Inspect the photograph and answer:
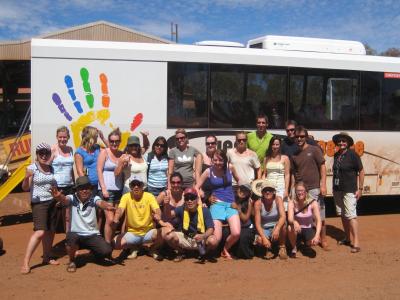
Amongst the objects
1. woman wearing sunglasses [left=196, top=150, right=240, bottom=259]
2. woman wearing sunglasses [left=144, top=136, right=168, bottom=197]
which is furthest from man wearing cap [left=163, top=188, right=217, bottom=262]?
woman wearing sunglasses [left=144, top=136, right=168, bottom=197]

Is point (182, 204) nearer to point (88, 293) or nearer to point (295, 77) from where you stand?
point (88, 293)

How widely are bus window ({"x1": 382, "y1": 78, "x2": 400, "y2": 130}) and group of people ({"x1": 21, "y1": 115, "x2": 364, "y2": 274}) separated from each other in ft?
7.71

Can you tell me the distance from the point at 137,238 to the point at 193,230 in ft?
2.41

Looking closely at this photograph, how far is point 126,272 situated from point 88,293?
0.76 meters

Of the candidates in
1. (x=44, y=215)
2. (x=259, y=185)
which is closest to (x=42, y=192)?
(x=44, y=215)

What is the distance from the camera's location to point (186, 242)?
5.88 m

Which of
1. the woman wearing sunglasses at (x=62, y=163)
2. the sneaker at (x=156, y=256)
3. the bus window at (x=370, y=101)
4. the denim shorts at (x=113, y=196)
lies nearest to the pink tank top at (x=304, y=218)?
the sneaker at (x=156, y=256)

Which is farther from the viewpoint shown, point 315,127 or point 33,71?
point 315,127

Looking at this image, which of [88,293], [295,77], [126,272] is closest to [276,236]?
[126,272]

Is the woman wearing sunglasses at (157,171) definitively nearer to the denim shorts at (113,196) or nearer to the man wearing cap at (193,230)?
the denim shorts at (113,196)

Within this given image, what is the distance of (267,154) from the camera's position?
21.7 ft

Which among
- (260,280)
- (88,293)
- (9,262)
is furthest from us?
(9,262)

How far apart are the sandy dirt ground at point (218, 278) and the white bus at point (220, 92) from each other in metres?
2.23

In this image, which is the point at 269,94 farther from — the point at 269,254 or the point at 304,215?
the point at 269,254
